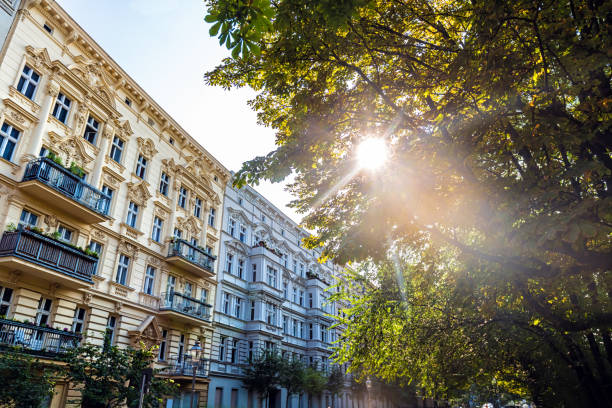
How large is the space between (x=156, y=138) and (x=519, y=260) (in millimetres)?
23061

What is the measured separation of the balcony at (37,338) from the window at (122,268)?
4.49 meters

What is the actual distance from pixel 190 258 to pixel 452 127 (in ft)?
68.1

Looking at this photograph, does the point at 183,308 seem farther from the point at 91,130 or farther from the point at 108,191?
the point at 91,130

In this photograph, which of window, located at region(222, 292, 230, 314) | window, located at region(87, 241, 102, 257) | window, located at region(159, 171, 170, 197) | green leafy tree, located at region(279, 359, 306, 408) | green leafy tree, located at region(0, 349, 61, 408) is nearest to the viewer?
green leafy tree, located at region(0, 349, 61, 408)

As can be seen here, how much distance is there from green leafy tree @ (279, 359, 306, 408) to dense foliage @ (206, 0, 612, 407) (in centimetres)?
2049

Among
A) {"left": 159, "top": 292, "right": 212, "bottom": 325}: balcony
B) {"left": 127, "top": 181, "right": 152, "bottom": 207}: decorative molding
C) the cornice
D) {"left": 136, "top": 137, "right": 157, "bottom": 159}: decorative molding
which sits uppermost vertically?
the cornice

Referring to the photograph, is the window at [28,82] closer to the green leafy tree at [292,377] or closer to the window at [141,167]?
the window at [141,167]

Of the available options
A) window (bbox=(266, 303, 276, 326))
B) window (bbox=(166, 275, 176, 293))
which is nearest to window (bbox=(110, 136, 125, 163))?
window (bbox=(166, 275, 176, 293))

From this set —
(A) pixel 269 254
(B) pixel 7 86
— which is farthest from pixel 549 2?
(A) pixel 269 254

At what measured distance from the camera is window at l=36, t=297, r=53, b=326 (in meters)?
15.8

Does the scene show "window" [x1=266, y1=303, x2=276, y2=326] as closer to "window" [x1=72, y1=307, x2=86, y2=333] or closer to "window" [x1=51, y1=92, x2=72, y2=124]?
"window" [x1=72, y1=307, x2=86, y2=333]

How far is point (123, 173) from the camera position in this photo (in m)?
21.7

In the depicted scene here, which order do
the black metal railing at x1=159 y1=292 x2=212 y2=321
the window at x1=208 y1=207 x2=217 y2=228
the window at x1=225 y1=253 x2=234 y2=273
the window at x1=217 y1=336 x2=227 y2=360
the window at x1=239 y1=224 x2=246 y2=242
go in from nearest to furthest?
the black metal railing at x1=159 y1=292 x2=212 y2=321, the window at x1=217 y1=336 x2=227 y2=360, the window at x1=208 y1=207 x2=217 y2=228, the window at x1=225 y1=253 x2=234 y2=273, the window at x1=239 y1=224 x2=246 y2=242

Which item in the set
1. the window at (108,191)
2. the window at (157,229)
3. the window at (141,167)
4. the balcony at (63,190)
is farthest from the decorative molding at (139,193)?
the balcony at (63,190)
